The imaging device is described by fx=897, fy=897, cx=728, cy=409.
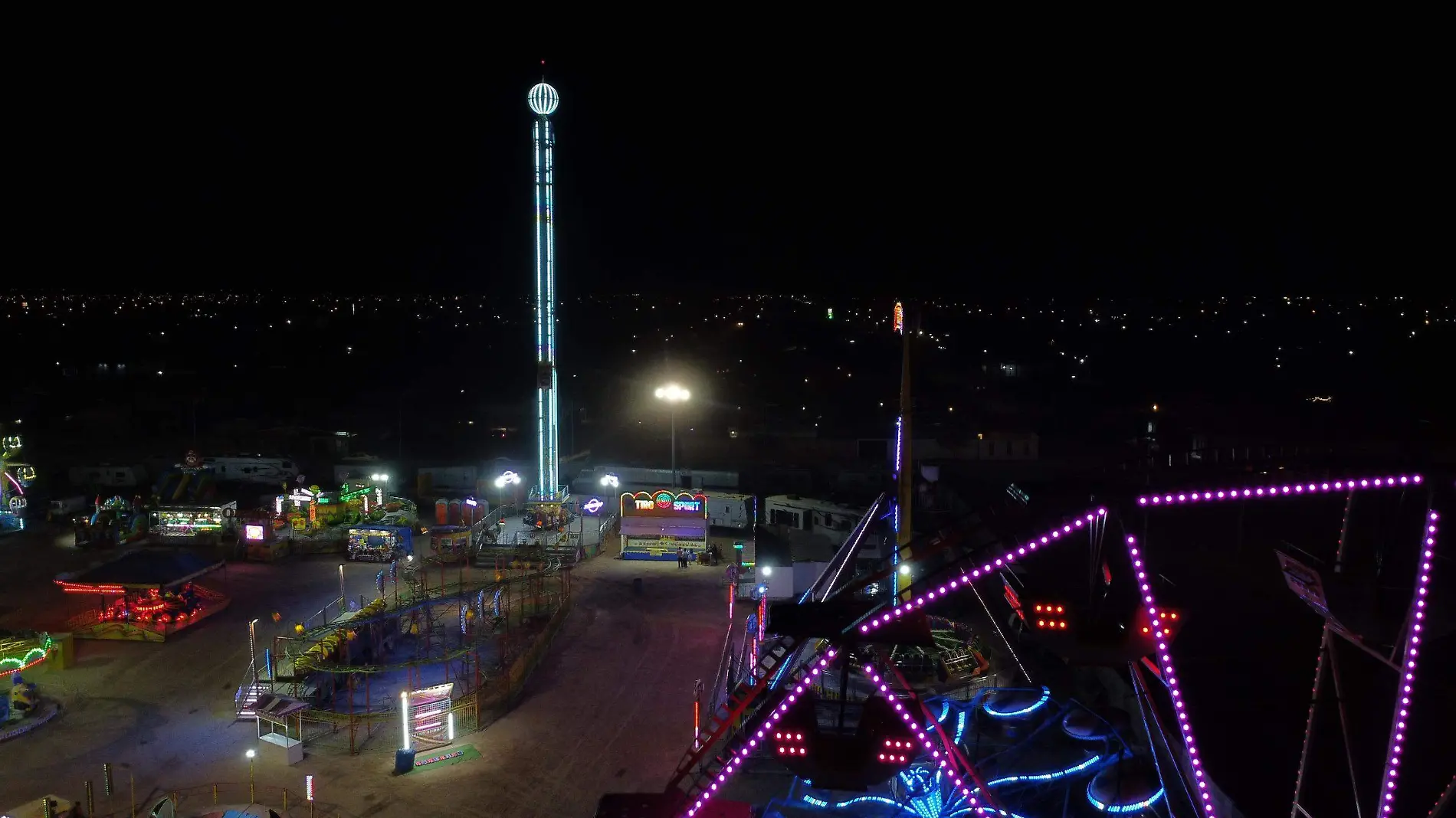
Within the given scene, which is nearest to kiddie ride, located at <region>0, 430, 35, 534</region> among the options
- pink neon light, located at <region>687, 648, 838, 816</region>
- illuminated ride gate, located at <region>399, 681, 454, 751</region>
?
illuminated ride gate, located at <region>399, 681, 454, 751</region>

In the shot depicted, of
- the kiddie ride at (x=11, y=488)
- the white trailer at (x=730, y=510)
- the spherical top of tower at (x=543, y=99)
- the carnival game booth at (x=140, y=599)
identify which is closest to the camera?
the carnival game booth at (x=140, y=599)

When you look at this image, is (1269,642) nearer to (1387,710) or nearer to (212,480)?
(1387,710)

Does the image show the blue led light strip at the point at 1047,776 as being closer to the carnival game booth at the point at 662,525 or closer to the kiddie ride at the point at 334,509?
the carnival game booth at the point at 662,525

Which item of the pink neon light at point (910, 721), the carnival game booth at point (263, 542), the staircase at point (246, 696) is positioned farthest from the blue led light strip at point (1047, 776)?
the carnival game booth at point (263, 542)

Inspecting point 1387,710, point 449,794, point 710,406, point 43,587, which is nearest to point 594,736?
point 449,794

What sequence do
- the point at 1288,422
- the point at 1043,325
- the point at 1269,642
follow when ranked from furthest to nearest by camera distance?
1. the point at 1043,325
2. the point at 1288,422
3. the point at 1269,642

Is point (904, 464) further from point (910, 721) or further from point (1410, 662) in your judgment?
point (1410, 662)

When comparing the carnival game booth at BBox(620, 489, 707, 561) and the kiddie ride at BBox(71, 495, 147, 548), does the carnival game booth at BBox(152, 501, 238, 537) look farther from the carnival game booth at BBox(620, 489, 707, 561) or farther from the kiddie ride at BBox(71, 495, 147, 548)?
the carnival game booth at BBox(620, 489, 707, 561)
